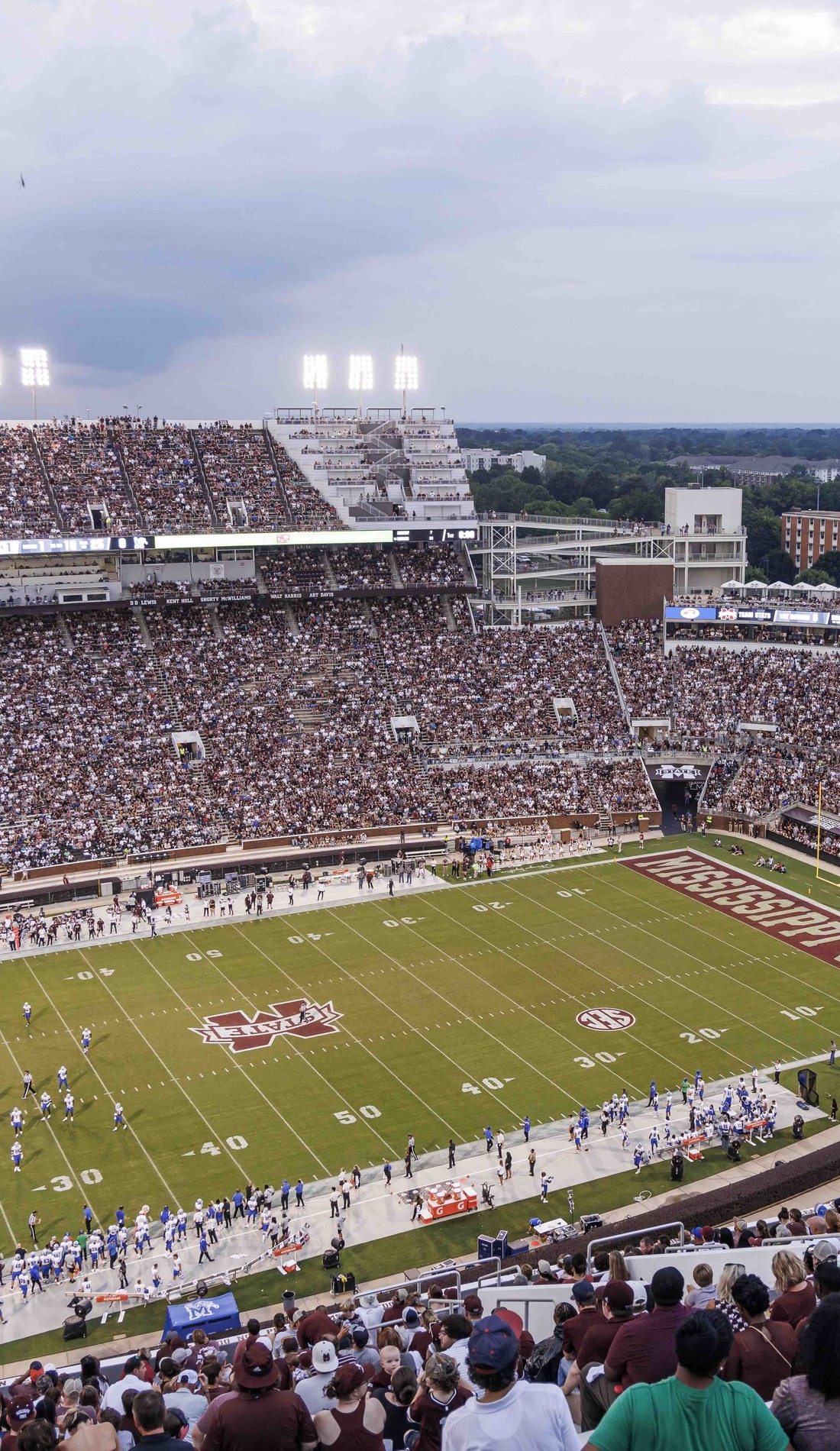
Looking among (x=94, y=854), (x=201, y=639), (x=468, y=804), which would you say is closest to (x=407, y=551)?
(x=201, y=639)

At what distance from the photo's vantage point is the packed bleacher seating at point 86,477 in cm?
6206

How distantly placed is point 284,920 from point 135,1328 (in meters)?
21.7

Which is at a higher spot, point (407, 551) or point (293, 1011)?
point (407, 551)

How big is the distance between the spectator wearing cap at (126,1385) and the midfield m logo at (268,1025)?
917 inches

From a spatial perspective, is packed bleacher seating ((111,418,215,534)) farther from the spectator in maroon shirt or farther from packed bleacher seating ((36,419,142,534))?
the spectator in maroon shirt

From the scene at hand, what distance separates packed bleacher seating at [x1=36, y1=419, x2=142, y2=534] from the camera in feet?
204

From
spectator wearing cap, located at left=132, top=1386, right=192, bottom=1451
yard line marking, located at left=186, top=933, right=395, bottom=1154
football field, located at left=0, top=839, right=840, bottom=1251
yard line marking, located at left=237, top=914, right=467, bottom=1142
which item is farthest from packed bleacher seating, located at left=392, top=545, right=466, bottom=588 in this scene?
spectator wearing cap, located at left=132, top=1386, right=192, bottom=1451

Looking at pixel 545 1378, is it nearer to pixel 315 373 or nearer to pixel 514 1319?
pixel 514 1319

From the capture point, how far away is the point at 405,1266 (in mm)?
25016

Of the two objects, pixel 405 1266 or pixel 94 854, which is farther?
pixel 94 854

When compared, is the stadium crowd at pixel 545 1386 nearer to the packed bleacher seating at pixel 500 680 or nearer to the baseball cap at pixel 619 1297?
the baseball cap at pixel 619 1297

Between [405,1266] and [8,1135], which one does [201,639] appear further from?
[405,1266]

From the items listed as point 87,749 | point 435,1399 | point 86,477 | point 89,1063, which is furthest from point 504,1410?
point 86,477

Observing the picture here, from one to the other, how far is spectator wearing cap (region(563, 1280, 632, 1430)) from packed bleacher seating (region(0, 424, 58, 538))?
183 feet
